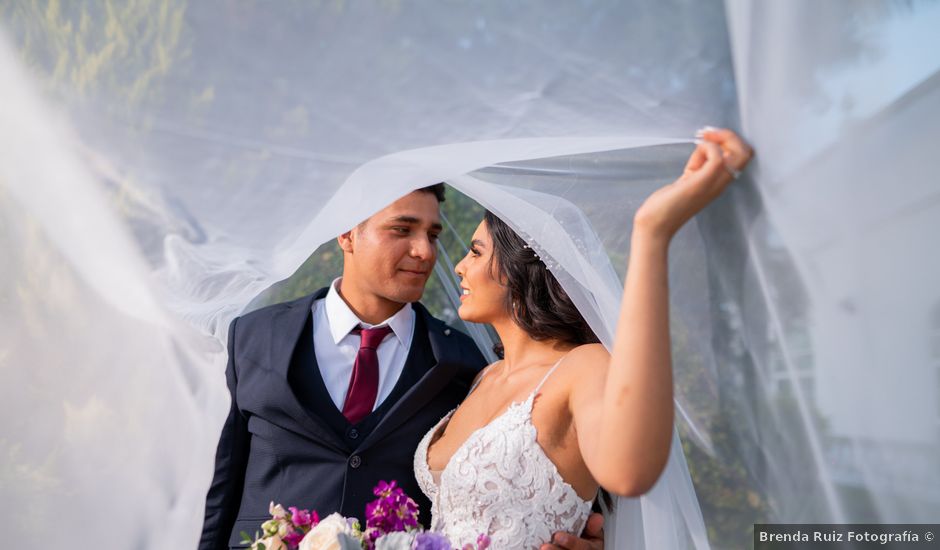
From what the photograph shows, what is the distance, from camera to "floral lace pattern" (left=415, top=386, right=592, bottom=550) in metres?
2.63

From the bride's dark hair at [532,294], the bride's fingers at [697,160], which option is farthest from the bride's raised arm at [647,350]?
the bride's dark hair at [532,294]

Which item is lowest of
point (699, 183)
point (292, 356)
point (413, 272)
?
point (699, 183)

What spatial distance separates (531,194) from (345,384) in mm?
1322

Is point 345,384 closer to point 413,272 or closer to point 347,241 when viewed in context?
point 413,272

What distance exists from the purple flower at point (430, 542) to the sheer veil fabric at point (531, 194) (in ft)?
2.10

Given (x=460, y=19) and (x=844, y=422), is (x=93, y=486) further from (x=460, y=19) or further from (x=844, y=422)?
(x=844, y=422)

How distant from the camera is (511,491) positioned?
264cm

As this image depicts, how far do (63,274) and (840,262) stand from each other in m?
2.40

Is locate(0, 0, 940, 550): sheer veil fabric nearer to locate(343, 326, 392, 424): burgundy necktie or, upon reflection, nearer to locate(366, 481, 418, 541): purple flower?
locate(343, 326, 392, 424): burgundy necktie

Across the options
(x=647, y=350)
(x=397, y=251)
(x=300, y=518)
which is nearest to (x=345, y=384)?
(x=397, y=251)

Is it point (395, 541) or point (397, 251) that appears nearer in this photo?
point (395, 541)

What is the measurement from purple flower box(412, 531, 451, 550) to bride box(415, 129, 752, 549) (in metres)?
0.40

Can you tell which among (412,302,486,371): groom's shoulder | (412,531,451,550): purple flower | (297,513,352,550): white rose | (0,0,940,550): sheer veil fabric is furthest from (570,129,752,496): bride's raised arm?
(412,302,486,371): groom's shoulder

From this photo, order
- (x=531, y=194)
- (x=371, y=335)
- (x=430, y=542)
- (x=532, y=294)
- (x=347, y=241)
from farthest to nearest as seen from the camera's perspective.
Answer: (x=347, y=241)
(x=371, y=335)
(x=532, y=294)
(x=531, y=194)
(x=430, y=542)
